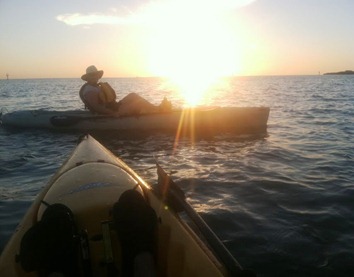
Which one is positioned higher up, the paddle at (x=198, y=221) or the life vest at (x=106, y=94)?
the life vest at (x=106, y=94)

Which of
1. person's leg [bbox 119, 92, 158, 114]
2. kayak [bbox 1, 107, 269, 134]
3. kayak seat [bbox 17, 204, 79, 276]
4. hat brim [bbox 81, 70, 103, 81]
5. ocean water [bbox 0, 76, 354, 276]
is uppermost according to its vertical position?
hat brim [bbox 81, 70, 103, 81]

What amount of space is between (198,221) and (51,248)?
4.76 ft

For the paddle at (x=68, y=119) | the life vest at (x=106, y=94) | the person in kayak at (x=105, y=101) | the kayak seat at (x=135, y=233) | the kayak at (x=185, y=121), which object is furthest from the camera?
the paddle at (x=68, y=119)

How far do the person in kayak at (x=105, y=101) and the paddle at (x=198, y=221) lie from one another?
7.19 m

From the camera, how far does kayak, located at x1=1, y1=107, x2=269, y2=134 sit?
1202 centimetres

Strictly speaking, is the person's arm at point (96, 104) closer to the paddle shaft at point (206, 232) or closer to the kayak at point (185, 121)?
the kayak at point (185, 121)

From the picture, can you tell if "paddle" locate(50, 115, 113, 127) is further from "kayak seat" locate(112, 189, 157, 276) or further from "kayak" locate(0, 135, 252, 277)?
"kayak seat" locate(112, 189, 157, 276)

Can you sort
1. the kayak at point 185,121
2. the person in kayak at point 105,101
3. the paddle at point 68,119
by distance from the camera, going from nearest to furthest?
the person in kayak at point 105,101, the kayak at point 185,121, the paddle at point 68,119

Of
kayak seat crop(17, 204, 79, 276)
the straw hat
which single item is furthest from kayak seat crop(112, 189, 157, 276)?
the straw hat

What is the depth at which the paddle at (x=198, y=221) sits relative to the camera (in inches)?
102

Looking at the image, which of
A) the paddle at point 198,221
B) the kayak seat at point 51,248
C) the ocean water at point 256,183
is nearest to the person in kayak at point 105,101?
the ocean water at point 256,183

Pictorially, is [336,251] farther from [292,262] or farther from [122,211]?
[122,211]

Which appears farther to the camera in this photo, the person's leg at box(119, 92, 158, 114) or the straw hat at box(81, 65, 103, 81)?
the person's leg at box(119, 92, 158, 114)

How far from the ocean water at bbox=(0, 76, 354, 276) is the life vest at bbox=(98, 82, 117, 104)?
4.17ft
